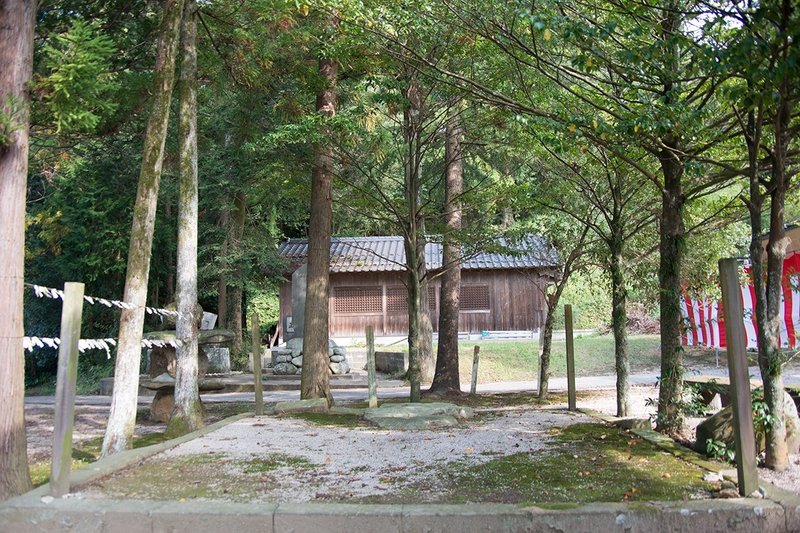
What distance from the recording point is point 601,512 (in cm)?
450

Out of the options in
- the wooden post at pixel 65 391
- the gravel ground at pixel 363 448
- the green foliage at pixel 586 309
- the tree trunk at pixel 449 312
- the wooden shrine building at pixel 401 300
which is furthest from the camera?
the green foliage at pixel 586 309

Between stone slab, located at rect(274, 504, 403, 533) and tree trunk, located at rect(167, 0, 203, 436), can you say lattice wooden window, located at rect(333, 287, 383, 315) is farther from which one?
Result: stone slab, located at rect(274, 504, 403, 533)

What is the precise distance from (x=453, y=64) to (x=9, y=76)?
6.67 meters

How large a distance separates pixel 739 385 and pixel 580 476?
155 cm

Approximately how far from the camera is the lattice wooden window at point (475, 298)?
2664 centimetres

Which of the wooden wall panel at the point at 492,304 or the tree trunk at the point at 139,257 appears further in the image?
the wooden wall panel at the point at 492,304

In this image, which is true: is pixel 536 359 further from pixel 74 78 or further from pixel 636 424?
pixel 74 78

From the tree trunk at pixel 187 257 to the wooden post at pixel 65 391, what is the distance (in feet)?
12.0

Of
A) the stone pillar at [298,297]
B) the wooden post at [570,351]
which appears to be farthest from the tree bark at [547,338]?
the stone pillar at [298,297]

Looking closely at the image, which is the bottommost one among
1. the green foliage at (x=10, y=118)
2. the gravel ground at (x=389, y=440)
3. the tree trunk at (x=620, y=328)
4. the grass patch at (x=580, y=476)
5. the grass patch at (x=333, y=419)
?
the grass patch at (x=333, y=419)

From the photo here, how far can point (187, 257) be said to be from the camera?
9.21 metres

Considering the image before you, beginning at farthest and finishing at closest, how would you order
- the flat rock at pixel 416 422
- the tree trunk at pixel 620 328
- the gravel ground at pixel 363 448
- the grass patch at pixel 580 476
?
the tree trunk at pixel 620 328 → the flat rock at pixel 416 422 → the gravel ground at pixel 363 448 → the grass patch at pixel 580 476

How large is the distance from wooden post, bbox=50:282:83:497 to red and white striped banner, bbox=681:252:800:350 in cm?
602

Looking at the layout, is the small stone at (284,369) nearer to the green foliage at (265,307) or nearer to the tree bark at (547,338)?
the green foliage at (265,307)
